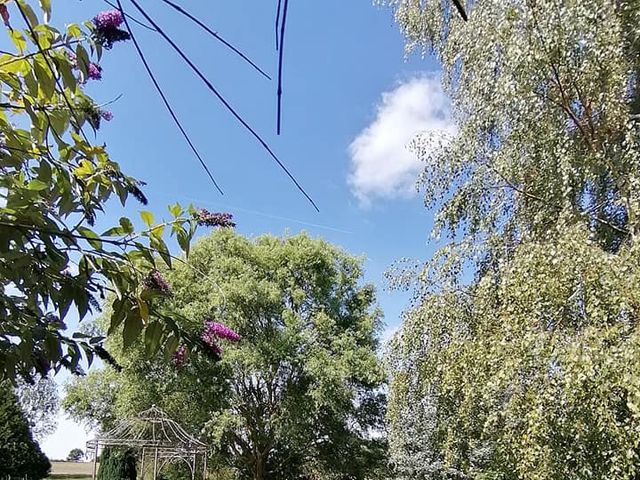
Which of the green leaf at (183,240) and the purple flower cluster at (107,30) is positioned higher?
the purple flower cluster at (107,30)

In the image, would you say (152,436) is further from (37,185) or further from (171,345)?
→ (37,185)

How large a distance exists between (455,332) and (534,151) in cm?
158

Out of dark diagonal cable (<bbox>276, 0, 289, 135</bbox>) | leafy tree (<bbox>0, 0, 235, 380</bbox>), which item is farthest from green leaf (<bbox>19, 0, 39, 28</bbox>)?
dark diagonal cable (<bbox>276, 0, 289, 135</bbox>)

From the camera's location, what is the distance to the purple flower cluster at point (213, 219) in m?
1.10

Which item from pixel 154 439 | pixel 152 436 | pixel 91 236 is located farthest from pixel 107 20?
pixel 152 436

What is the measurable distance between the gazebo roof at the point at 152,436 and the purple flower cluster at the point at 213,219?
7.45 meters

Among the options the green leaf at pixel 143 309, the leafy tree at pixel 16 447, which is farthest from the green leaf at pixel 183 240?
the leafy tree at pixel 16 447

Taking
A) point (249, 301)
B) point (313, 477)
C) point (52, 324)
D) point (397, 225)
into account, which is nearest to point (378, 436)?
point (313, 477)

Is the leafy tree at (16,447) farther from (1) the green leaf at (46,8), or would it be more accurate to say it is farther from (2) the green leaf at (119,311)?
(1) the green leaf at (46,8)

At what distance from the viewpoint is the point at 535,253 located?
3947mm

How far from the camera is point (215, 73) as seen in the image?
2.47ft

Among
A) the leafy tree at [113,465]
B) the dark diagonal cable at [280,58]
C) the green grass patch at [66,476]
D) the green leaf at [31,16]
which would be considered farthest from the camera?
the green grass patch at [66,476]

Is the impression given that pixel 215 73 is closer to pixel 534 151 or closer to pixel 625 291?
pixel 625 291

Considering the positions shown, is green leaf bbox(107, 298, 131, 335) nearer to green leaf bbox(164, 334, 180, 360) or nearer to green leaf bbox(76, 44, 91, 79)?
green leaf bbox(164, 334, 180, 360)
